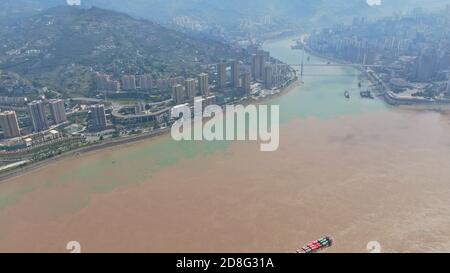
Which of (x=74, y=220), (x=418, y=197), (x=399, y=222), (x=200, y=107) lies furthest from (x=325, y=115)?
(x=74, y=220)

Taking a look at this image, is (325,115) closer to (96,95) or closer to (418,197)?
(418,197)

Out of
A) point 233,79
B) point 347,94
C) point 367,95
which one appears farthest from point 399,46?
point 233,79

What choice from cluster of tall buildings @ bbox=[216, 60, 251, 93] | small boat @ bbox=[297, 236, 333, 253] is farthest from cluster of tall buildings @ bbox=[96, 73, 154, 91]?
small boat @ bbox=[297, 236, 333, 253]

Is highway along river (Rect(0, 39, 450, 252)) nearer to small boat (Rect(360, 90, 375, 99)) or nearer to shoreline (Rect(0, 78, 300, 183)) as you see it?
shoreline (Rect(0, 78, 300, 183))

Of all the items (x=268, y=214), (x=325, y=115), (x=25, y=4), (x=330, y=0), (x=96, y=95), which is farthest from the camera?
(x=330, y=0)

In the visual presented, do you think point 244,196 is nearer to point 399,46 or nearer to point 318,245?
point 318,245
